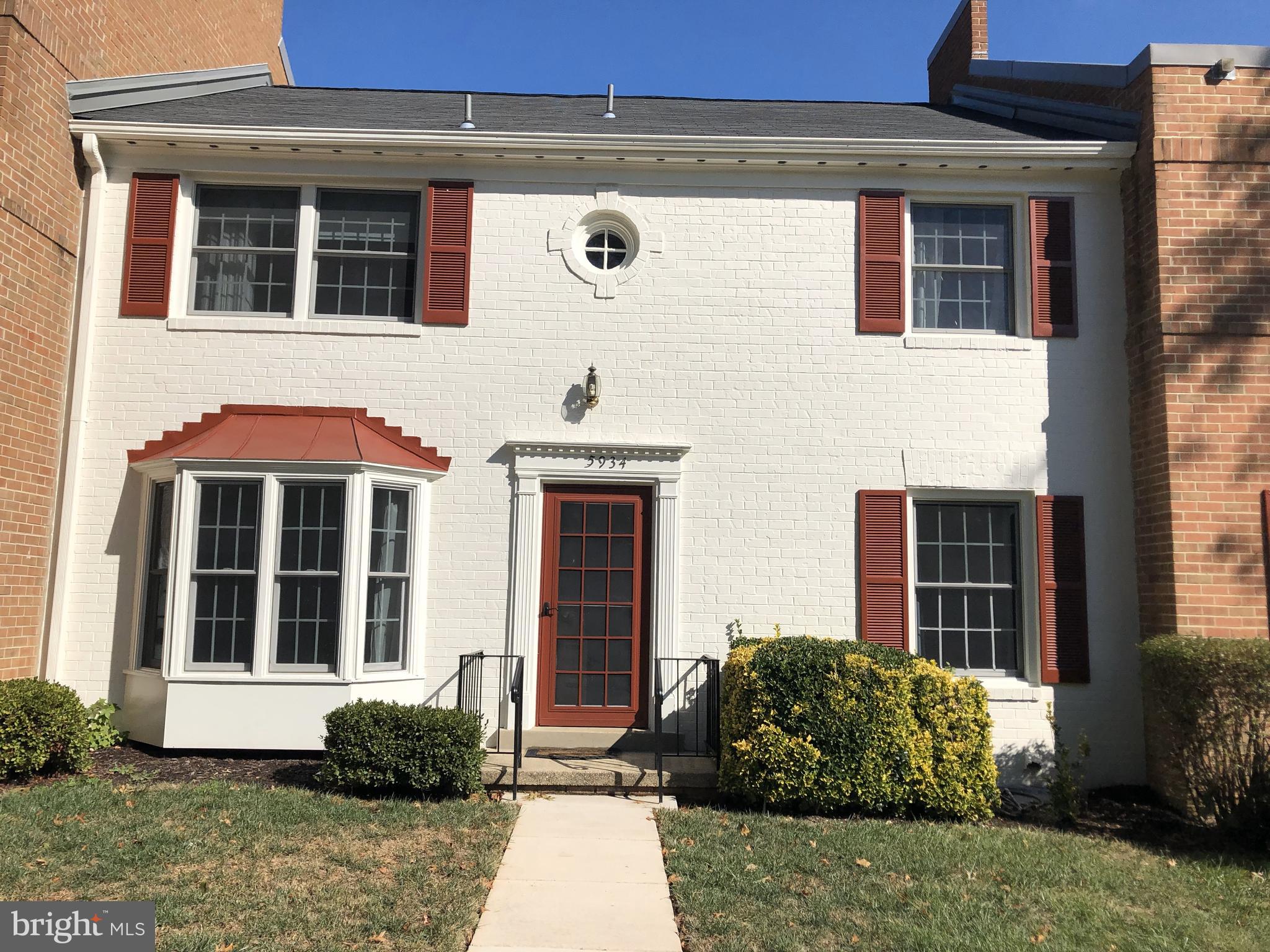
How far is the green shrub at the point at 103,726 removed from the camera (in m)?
7.75

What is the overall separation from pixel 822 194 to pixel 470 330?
3.71 metres

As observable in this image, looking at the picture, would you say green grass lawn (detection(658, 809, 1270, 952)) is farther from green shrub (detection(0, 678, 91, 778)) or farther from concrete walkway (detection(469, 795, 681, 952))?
green shrub (detection(0, 678, 91, 778))

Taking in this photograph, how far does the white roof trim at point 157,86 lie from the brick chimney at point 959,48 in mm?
8940

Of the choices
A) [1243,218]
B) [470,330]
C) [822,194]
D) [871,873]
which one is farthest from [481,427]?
[1243,218]

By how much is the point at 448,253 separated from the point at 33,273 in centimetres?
360

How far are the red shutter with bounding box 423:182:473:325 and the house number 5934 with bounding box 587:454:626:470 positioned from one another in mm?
1808

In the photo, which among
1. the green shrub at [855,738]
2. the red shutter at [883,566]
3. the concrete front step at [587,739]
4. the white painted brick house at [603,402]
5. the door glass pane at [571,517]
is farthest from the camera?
the door glass pane at [571,517]

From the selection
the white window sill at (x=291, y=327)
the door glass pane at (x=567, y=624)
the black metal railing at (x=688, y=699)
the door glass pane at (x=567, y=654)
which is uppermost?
the white window sill at (x=291, y=327)

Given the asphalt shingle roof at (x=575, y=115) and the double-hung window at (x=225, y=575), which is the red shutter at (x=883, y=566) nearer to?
the asphalt shingle roof at (x=575, y=115)

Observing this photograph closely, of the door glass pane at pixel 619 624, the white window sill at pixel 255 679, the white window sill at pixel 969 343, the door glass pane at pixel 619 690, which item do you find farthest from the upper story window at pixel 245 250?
the white window sill at pixel 969 343

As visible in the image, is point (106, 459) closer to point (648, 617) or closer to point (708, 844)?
point (648, 617)

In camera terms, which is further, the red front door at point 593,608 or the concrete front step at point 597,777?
the red front door at point 593,608

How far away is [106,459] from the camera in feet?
27.1

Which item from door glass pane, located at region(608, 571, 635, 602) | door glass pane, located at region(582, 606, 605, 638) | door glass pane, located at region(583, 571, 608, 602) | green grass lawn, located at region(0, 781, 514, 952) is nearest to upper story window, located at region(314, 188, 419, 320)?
door glass pane, located at region(583, 571, 608, 602)
